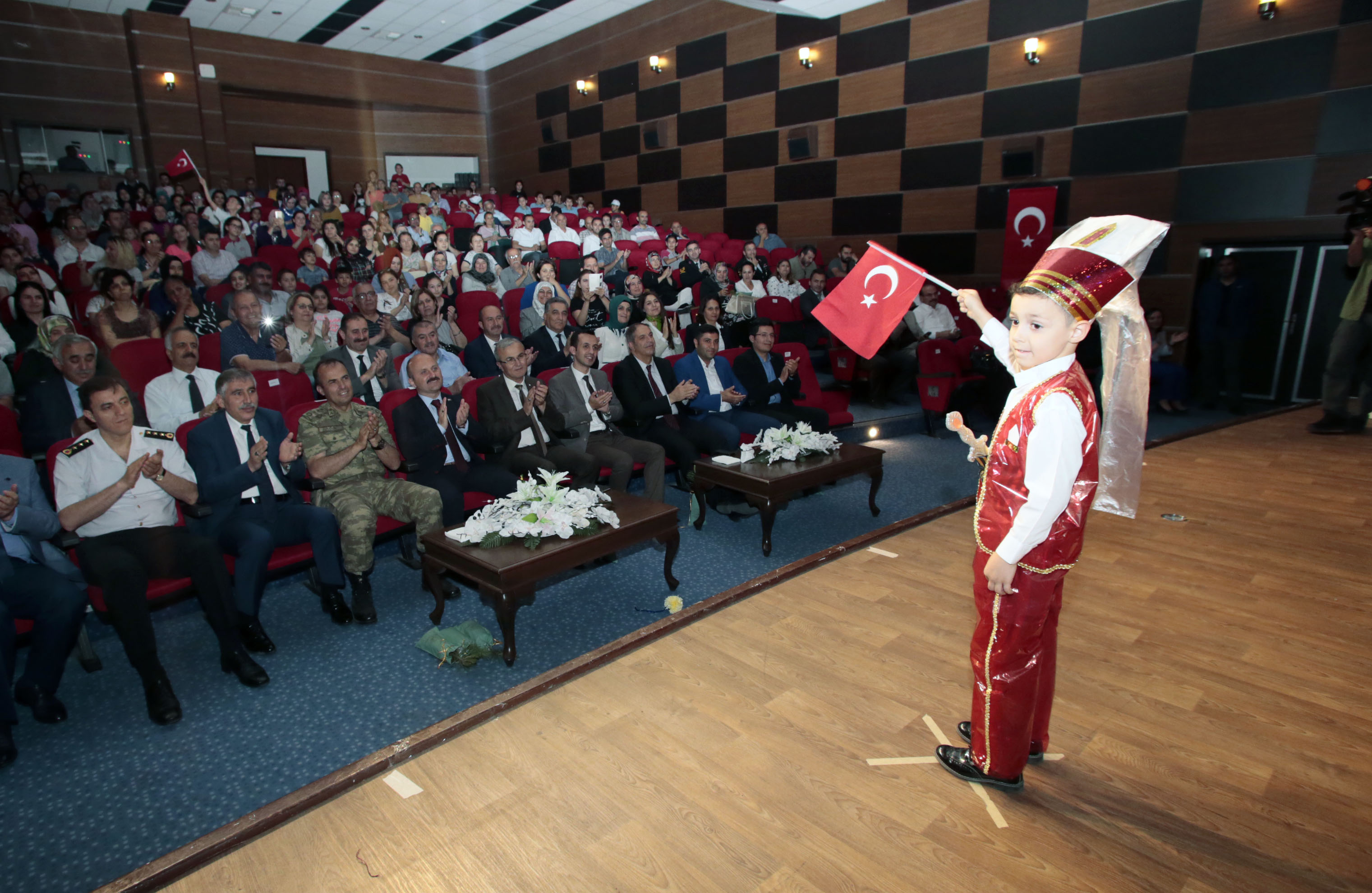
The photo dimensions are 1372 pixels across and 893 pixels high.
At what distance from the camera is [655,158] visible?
34.0 feet

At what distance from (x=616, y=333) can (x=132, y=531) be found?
322cm

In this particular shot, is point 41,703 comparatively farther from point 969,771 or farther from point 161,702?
point 969,771

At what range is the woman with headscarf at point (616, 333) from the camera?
507cm

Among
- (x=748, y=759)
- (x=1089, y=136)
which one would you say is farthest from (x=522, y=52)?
(x=748, y=759)

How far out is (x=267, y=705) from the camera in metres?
2.25

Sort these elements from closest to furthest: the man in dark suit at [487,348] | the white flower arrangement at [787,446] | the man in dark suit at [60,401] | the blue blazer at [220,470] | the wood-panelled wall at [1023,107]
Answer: the blue blazer at [220,470] → the man in dark suit at [60,401] → the white flower arrangement at [787,446] → the man in dark suit at [487,348] → the wood-panelled wall at [1023,107]

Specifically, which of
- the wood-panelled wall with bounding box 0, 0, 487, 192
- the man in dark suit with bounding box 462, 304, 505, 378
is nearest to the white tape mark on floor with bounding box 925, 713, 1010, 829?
the man in dark suit with bounding box 462, 304, 505, 378

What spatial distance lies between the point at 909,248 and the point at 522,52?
7550 millimetres

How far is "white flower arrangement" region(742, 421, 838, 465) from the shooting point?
360cm

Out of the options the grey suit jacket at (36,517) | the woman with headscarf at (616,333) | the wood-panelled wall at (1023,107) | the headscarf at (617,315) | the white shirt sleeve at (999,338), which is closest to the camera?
the white shirt sleeve at (999,338)

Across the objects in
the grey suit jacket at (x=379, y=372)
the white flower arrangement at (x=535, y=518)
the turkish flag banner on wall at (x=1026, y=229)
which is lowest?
the white flower arrangement at (x=535, y=518)

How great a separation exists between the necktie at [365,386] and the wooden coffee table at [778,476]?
1.75 meters

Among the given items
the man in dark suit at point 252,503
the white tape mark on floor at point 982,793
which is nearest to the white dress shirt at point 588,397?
the man in dark suit at point 252,503

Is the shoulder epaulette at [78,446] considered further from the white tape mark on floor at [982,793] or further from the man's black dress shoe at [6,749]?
the white tape mark on floor at [982,793]
